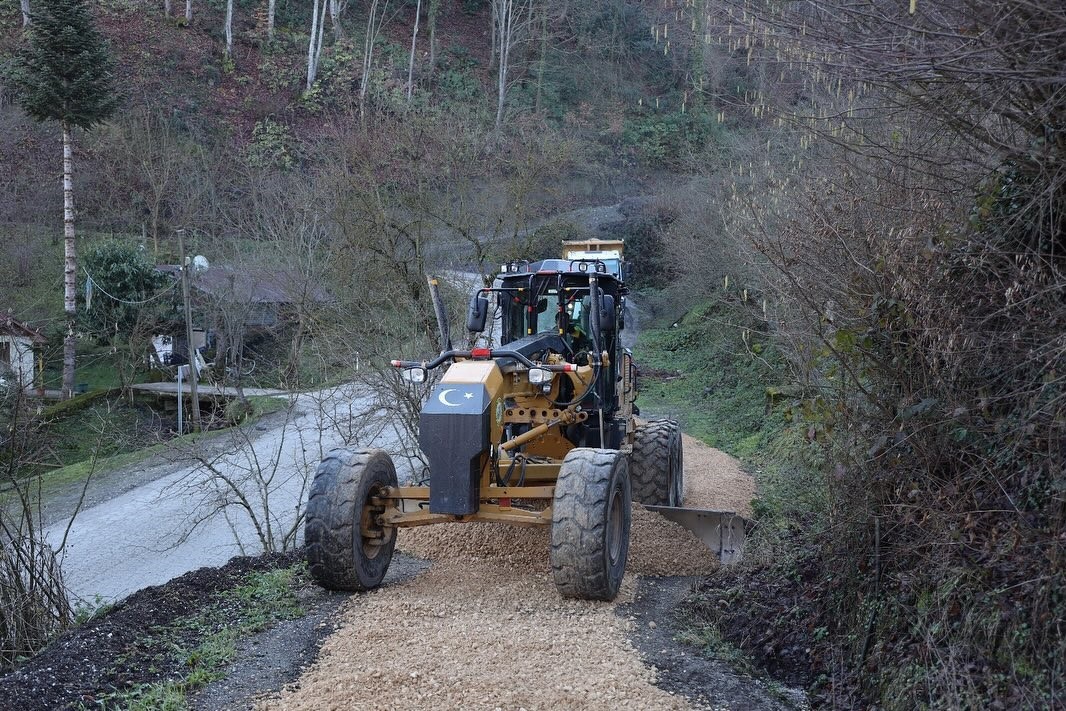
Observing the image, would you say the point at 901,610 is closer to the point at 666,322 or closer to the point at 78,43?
the point at 78,43

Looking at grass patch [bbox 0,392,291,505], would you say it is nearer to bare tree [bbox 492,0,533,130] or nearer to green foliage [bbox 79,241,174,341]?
green foliage [bbox 79,241,174,341]

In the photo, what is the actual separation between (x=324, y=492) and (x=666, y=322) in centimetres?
2461

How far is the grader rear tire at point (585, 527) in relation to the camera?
22.0ft

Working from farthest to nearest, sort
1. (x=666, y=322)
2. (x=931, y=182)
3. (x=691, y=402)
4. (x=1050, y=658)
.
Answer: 1. (x=666, y=322)
2. (x=691, y=402)
3. (x=931, y=182)
4. (x=1050, y=658)

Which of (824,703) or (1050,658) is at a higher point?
(1050,658)

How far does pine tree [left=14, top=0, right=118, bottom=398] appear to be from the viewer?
870 inches

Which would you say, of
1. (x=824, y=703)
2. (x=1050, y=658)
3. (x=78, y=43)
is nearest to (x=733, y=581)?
(x=824, y=703)

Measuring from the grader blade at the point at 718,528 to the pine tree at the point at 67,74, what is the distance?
18.7 metres

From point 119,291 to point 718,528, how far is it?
2128 cm

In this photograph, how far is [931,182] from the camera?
239 inches

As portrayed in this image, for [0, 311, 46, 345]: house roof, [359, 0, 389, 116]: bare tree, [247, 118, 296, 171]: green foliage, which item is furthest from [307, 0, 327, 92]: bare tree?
[0, 311, 46, 345]: house roof

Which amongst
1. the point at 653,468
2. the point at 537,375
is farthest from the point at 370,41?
the point at 537,375

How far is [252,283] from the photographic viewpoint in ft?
77.3

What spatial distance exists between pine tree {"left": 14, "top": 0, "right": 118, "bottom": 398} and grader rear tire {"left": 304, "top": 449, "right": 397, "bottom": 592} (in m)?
18.4
